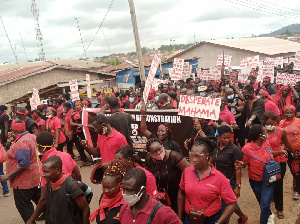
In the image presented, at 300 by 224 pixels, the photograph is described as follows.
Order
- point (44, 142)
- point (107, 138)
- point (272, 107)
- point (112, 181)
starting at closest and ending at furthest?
1. point (112, 181)
2. point (44, 142)
3. point (107, 138)
4. point (272, 107)

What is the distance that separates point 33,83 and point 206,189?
1648 cm

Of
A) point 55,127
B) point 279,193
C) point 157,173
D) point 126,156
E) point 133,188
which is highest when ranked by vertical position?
point 133,188

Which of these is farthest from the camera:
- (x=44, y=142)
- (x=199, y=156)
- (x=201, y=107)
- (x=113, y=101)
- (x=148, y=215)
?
(x=113, y=101)

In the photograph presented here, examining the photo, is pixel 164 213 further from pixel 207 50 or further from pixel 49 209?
pixel 207 50

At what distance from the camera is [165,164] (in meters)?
3.82

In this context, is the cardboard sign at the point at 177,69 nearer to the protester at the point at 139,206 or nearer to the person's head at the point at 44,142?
the person's head at the point at 44,142

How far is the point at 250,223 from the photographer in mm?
4906

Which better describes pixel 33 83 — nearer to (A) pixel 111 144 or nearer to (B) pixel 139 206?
(A) pixel 111 144

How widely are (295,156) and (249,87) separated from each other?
2371 millimetres

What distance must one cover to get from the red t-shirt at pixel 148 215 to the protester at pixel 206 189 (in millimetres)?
787

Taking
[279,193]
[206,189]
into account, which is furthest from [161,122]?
[206,189]

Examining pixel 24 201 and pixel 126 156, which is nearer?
pixel 126 156

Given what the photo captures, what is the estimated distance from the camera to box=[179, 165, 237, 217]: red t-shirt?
124 inches

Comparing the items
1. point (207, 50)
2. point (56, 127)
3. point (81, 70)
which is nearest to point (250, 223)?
point (56, 127)
